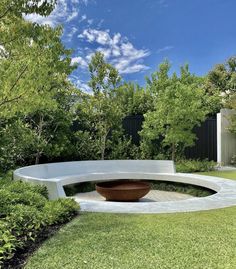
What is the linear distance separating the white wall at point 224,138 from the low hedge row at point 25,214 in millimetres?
10210

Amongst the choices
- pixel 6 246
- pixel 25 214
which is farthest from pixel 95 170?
pixel 6 246

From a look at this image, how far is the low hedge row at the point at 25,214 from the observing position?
3.79 m

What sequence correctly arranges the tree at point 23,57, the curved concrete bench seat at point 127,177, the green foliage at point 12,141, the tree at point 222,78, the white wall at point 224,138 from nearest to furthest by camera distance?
the tree at point 23,57, the curved concrete bench seat at point 127,177, the green foliage at point 12,141, the white wall at point 224,138, the tree at point 222,78

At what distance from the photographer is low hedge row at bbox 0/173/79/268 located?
3.79 m

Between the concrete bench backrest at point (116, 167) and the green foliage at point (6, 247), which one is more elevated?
the concrete bench backrest at point (116, 167)

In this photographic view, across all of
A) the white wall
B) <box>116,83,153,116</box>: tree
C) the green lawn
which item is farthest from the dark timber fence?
the green lawn

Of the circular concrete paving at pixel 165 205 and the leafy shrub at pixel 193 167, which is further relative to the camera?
the leafy shrub at pixel 193 167

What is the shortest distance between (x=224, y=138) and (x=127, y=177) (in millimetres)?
6710

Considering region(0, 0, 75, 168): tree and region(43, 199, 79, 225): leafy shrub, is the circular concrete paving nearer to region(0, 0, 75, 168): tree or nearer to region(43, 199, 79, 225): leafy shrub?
region(43, 199, 79, 225): leafy shrub

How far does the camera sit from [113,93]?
1280cm

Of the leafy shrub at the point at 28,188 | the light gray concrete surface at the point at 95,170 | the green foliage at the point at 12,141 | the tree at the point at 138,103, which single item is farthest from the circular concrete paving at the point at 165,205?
the tree at the point at 138,103

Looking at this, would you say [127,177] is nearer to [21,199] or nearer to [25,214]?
[21,199]

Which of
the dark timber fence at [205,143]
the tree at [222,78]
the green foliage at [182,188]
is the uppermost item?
the tree at [222,78]

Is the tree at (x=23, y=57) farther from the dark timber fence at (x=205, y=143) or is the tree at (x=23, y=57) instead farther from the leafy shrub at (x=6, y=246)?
the dark timber fence at (x=205, y=143)
